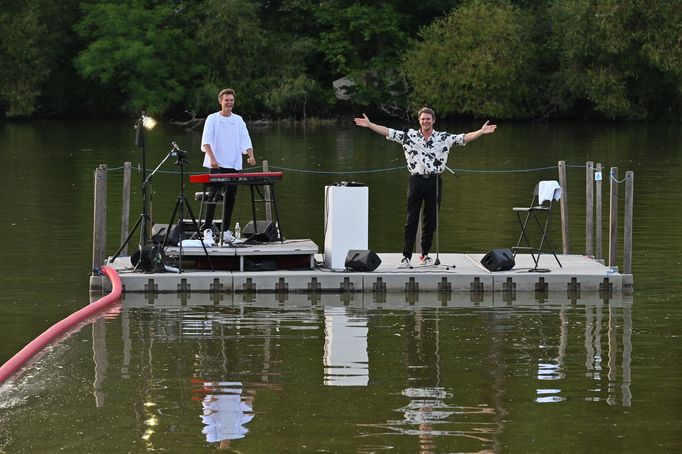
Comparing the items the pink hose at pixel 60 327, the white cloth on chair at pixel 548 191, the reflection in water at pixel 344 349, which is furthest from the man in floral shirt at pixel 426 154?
the pink hose at pixel 60 327

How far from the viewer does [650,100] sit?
235 feet

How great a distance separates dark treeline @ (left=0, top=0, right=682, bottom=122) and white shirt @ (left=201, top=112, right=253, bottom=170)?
52.5m

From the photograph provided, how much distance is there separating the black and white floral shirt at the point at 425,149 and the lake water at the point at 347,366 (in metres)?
1.38

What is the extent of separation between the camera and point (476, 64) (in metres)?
72.9

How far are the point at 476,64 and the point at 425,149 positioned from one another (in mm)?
56842

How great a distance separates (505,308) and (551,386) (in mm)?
3816

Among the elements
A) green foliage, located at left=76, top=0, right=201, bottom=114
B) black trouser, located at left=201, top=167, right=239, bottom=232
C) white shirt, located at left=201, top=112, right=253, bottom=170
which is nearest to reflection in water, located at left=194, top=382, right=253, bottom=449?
black trouser, located at left=201, top=167, right=239, bottom=232

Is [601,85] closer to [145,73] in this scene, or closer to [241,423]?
[145,73]

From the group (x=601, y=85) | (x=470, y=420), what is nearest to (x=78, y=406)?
(x=470, y=420)

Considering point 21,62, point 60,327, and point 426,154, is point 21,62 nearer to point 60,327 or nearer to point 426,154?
point 426,154

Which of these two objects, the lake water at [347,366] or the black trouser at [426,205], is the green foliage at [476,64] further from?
the black trouser at [426,205]

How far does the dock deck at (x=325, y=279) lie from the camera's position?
16438 mm

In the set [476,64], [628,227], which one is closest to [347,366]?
[628,227]

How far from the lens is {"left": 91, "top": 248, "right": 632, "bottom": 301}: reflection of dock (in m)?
16.4
